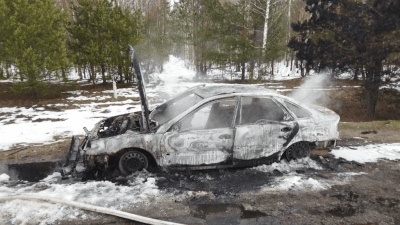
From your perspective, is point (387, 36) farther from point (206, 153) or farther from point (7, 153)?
point (7, 153)

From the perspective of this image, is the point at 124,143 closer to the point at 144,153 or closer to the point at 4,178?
the point at 144,153

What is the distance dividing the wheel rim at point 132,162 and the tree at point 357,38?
36.3 feet

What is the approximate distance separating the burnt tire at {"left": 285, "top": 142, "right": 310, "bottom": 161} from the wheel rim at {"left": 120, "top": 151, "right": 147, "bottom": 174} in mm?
2642

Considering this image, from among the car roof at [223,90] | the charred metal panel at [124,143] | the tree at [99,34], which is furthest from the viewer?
the tree at [99,34]

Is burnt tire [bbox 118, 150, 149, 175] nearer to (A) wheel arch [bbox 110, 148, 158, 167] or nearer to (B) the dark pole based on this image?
(A) wheel arch [bbox 110, 148, 158, 167]

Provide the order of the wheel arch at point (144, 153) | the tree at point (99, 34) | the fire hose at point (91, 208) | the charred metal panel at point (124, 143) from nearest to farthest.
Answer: the fire hose at point (91, 208) < the charred metal panel at point (124, 143) < the wheel arch at point (144, 153) < the tree at point (99, 34)

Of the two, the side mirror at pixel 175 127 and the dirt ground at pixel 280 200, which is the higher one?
the side mirror at pixel 175 127

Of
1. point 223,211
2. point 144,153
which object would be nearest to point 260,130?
point 223,211

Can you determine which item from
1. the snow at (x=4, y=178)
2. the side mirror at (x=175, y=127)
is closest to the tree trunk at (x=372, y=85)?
the side mirror at (x=175, y=127)

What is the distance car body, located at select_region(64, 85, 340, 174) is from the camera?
15.5ft

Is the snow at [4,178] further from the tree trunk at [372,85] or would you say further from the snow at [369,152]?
the tree trunk at [372,85]

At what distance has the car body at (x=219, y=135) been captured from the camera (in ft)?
15.5

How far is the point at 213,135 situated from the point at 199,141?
255 mm

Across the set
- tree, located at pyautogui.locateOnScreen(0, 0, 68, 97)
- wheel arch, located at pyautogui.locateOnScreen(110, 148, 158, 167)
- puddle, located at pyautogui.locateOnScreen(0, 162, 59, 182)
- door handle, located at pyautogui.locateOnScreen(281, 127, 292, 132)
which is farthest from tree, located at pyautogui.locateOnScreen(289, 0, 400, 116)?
tree, located at pyautogui.locateOnScreen(0, 0, 68, 97)
